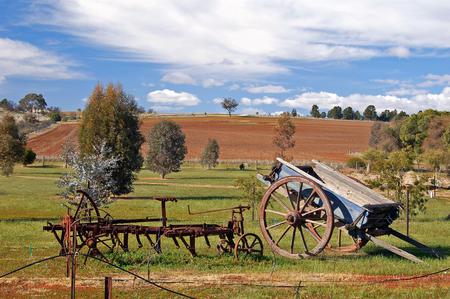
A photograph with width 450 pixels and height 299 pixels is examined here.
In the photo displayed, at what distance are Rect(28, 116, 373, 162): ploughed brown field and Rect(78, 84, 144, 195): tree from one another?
163ft

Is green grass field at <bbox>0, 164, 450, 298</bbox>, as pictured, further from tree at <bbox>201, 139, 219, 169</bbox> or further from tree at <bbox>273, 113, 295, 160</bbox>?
tree at <bbox>201, 139, 219, 169</bbox>

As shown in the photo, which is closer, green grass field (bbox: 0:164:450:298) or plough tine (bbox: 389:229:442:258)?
green grass field (bbox: 0:164:450:298)

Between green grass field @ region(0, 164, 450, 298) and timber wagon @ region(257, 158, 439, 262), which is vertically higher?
timber wagon @ region(257, 158, 439, 262)

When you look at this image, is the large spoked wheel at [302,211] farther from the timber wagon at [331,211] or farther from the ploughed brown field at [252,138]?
the ploughed brown field at [252,138]

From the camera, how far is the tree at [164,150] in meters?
73.6

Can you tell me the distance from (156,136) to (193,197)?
29695 mm

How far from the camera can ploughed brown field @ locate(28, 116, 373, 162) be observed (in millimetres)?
110375

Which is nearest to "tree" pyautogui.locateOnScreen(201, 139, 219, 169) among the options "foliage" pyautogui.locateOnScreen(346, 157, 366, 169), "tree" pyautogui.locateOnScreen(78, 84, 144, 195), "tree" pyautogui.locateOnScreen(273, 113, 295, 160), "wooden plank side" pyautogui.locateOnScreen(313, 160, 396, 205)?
"tree" pyautogui.locateOnScreen(273, 113, 295, 160)

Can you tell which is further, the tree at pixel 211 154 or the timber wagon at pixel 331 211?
the tree at pixel 211 154

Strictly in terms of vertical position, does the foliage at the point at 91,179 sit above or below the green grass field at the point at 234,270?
above

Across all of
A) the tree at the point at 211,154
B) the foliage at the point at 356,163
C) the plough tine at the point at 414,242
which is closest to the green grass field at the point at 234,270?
the plough tine at the point at 414,242

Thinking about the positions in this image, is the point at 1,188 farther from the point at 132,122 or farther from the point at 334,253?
the point at 334,253

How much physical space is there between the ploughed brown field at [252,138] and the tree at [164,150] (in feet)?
78.2

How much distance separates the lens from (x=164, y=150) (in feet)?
241
